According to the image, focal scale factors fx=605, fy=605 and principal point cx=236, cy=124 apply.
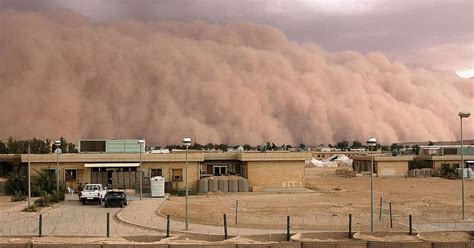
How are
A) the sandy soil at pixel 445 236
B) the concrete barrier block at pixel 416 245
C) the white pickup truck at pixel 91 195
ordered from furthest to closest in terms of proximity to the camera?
the white pickup truck at pixel 91 195
the sandy soil at pixel 445 236
the concrete barrier block at pixel 416 245

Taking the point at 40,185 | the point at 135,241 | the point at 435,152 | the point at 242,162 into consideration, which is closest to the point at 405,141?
the point at 435,152

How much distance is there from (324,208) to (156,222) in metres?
7.44

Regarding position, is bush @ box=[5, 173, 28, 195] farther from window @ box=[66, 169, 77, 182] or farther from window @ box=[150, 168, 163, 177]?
window @ box=[150, 168, 163, 177]

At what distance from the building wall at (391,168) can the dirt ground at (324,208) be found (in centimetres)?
1463

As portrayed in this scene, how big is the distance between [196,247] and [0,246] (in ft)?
12.2

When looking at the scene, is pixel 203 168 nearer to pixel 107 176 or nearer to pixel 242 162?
pixel 242 162

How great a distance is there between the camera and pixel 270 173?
103 ft

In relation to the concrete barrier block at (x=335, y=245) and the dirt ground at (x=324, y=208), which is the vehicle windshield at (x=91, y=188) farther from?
the concrete barrier block at (x=335, y=245)

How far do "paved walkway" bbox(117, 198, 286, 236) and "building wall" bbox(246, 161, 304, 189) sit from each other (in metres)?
8.64

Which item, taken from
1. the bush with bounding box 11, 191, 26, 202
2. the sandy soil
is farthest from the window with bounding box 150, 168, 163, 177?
the sandy soil

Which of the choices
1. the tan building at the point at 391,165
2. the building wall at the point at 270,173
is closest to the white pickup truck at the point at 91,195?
the building wall at the point at 270,173

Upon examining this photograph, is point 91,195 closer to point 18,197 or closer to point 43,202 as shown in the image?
point 43,202

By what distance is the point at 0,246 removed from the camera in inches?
446

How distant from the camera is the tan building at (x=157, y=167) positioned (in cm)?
3023
